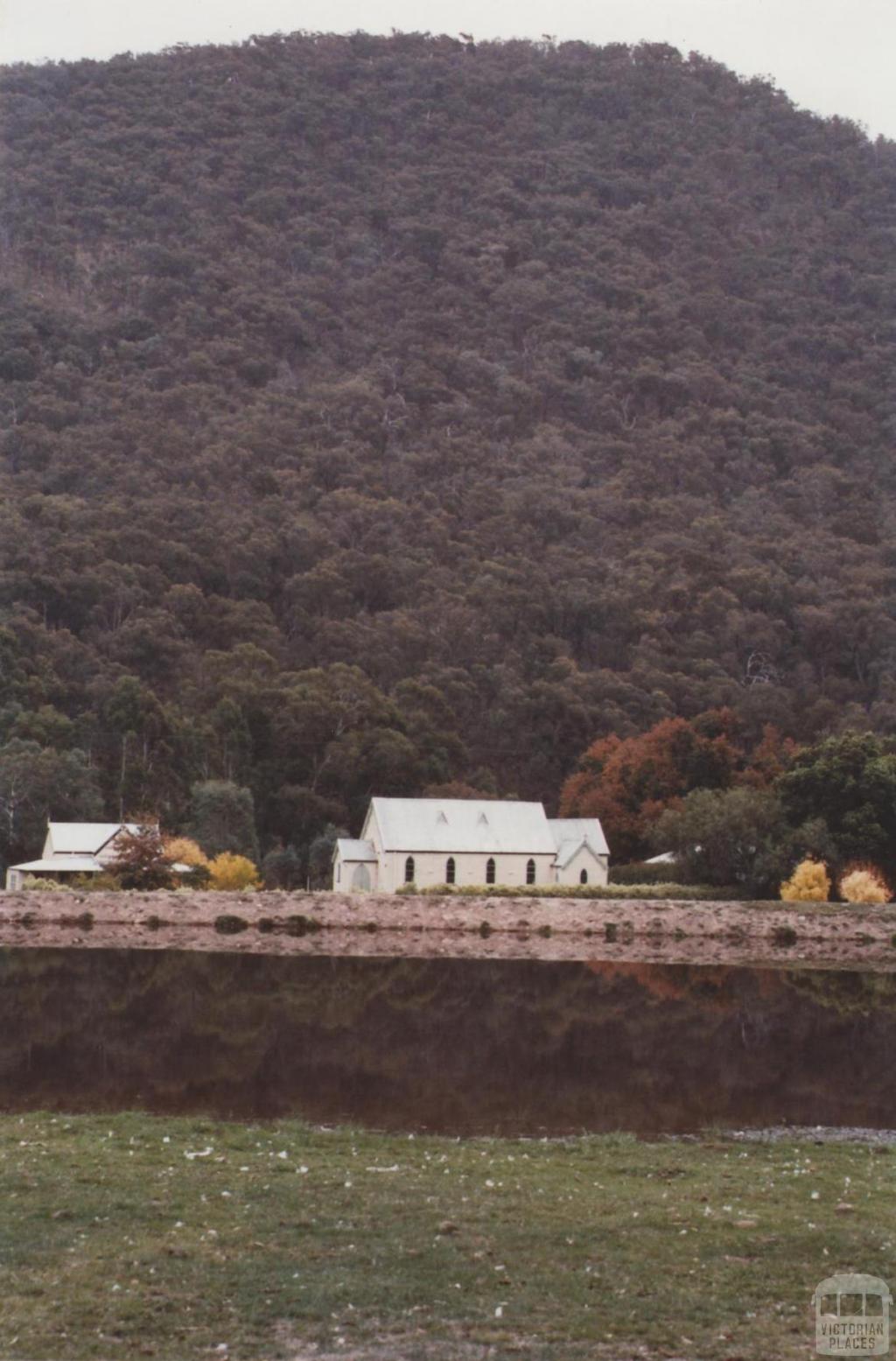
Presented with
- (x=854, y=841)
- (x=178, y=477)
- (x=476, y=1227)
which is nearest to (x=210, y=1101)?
(x=476, y=1227)

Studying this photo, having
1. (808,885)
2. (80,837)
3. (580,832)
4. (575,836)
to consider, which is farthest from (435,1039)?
(580,832)

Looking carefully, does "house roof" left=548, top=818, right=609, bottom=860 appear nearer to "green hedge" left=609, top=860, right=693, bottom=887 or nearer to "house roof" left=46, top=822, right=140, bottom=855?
"green hedge" left=609, top=860, right=693, bottom=887

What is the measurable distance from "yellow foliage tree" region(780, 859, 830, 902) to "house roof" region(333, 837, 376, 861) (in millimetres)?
17983

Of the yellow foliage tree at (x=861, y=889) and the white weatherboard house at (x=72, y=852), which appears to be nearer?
the yellow foliage tree at (x=861, y=889)

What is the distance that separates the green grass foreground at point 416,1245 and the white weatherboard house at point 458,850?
5027cm

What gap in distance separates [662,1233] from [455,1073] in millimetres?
11210

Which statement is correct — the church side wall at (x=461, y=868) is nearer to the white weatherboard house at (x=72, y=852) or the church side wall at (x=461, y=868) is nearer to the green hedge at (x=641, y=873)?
the green hedge at (x=641, y=873)

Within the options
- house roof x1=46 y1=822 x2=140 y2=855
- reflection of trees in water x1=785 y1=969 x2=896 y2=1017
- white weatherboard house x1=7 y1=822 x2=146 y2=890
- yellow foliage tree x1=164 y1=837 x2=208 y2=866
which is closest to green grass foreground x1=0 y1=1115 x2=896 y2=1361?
reflection of trees in water x1=785 y1=969 x2=896 y2=1017

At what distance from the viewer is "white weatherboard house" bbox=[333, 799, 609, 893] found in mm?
68312

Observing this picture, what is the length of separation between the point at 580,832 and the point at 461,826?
5339 millimetres

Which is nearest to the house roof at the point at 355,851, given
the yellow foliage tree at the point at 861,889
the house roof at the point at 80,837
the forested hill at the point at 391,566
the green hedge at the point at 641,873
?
the house roof at the point at 80,837

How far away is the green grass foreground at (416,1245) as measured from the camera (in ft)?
35.7

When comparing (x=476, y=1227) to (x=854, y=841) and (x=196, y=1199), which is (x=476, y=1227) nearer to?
(x=196, y=1199)

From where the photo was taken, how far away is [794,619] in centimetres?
13112
